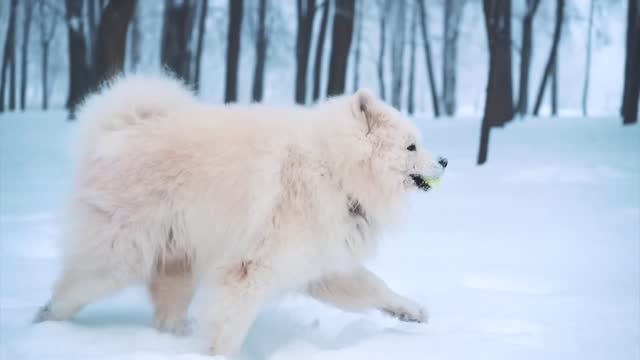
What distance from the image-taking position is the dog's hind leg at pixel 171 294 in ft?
15.8

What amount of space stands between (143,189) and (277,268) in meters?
0.91

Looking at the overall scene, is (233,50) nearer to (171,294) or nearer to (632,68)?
(632,68)

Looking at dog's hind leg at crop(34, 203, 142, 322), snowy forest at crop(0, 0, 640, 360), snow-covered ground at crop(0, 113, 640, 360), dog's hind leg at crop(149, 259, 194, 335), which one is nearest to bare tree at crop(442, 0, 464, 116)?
snowy forest at crop(0, 0, 640, 360)

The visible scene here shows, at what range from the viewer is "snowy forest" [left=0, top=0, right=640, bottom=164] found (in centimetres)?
1584

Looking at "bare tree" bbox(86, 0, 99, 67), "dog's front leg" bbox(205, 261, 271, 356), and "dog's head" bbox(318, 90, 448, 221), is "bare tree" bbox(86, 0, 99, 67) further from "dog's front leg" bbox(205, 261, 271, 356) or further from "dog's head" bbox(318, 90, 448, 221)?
"dog's front leg" bbox(205, 261, 271, 356)

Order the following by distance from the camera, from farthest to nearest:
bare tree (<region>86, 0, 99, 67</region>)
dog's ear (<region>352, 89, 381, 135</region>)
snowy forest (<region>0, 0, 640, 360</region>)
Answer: bare tree (<region>86, 0, 99, 67</region>) → dog's ear (<region>352, 89, 381, 135</region>) → snowy forest (<region>0, 0, 640, 360</region>)

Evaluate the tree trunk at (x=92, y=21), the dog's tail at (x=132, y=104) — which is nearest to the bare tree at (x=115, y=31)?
the dog's tail at (x=132, y=104)

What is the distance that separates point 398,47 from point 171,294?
122 ft

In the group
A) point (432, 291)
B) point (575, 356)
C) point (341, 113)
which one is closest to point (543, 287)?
point (432, 291)

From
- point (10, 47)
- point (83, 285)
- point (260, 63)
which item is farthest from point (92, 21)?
point (83, 285)

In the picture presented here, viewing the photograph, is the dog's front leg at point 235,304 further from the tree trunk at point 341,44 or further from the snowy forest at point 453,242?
the tree trunk at point 341,44

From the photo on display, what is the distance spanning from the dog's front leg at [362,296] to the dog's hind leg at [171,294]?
2.52ft

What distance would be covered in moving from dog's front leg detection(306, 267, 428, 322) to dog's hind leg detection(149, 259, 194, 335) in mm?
767

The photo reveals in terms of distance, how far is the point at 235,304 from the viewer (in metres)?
4.22
